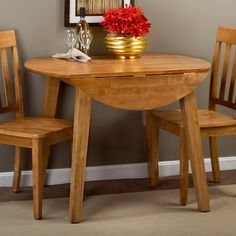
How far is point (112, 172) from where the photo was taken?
3.93 metres

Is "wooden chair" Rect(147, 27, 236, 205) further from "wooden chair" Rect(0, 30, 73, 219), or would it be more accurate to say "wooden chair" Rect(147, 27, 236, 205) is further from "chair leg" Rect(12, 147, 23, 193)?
"chair leg" Rect(12, 147, 23, 193)

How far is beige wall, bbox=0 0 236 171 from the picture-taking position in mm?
3664

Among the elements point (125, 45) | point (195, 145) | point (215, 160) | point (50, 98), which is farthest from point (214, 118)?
point (50, 98)

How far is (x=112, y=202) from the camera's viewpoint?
351cm

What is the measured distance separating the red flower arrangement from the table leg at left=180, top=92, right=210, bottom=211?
49cm

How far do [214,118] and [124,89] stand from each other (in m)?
0.67

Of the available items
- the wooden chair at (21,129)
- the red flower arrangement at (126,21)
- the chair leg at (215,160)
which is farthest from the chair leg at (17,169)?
the chair leg at (215,160)

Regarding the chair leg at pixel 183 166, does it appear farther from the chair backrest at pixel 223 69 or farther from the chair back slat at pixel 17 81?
the chair back slat at pixel 17 81

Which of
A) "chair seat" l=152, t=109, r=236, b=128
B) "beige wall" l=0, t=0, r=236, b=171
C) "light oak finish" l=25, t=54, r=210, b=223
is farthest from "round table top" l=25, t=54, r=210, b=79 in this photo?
"chair seat" l=152, t=109, r=236, b=128

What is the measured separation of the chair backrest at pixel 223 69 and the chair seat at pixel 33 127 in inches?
35.7

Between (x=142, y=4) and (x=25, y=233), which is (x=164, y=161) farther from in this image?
(x=25, y=233)

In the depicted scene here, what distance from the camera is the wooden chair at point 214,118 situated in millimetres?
3404

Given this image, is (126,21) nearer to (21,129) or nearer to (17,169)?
(21,129)

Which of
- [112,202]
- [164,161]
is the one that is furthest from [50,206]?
[164,161]
